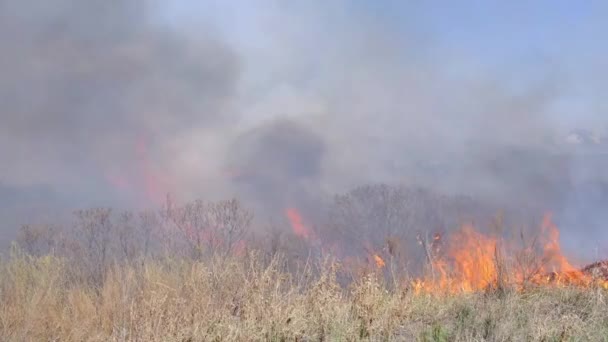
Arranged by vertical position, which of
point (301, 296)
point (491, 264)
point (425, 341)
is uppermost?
point (491, 264)

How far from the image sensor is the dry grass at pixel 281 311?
8.25 metres

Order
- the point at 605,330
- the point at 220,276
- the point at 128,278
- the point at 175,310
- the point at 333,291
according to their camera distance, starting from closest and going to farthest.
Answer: the point at 605,330, the point at 175,310, the point at 333,291, the point at 220,276, the point at 128,278

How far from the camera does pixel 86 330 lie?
9688 mm

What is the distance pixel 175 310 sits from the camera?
28.9 ft

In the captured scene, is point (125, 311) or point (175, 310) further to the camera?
point (125, 311)

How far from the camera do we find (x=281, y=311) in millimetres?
8852

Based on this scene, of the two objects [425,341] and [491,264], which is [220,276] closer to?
[425,341]

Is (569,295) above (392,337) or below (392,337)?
above

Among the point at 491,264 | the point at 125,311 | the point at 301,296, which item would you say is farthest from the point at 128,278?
the point at 491,264

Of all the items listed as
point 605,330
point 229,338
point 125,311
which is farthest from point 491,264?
point 125,311

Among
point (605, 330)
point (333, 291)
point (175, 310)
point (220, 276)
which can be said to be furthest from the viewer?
point (220, 276)

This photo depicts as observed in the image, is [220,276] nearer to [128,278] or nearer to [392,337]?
[128,278]

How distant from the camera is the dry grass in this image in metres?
8.25

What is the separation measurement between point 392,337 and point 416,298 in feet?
8.09
